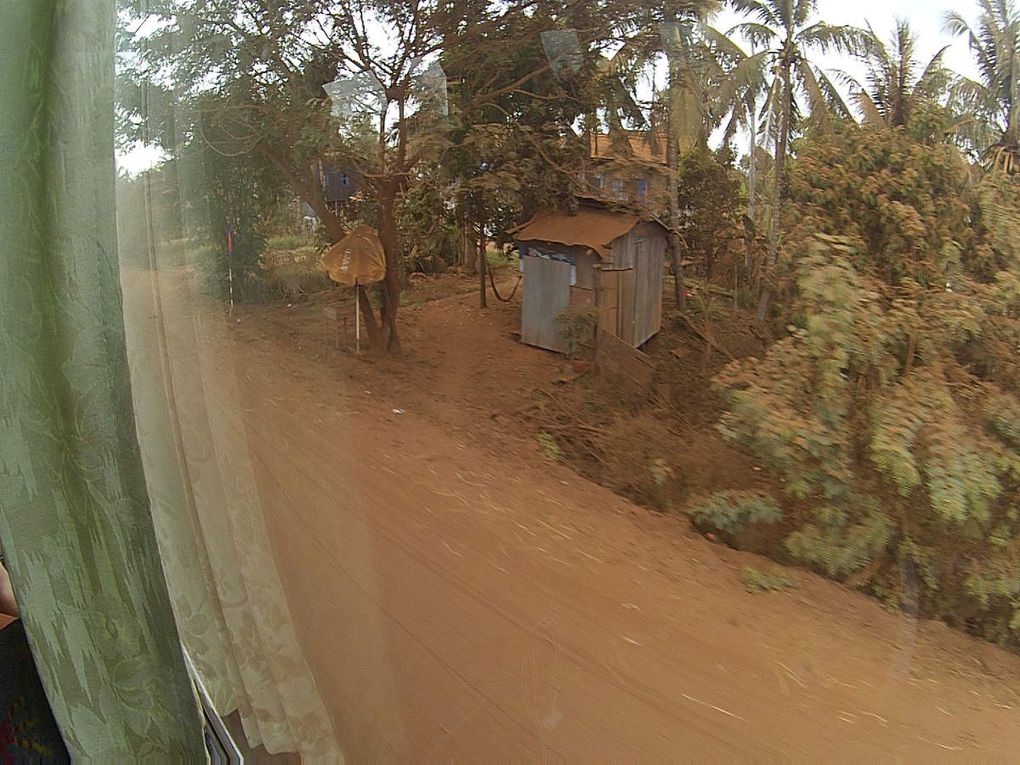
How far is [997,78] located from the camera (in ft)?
2.29

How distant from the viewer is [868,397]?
741mm

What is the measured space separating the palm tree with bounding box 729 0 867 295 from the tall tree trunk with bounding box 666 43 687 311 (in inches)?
3.3

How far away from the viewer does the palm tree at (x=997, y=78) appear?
688 mm

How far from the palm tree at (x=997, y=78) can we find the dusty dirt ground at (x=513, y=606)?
430mm

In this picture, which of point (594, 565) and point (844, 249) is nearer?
point (844, 249)

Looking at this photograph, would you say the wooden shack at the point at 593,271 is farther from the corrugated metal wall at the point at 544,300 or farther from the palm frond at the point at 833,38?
the palm frond at the point at 833,38

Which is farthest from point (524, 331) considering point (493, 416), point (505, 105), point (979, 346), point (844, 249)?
point (979, 346)

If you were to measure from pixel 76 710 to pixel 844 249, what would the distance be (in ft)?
3.69

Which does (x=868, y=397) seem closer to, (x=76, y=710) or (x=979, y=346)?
(x=979, y=346)

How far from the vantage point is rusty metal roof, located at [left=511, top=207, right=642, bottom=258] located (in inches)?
34.0

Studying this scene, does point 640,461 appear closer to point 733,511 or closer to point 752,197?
point 733,511

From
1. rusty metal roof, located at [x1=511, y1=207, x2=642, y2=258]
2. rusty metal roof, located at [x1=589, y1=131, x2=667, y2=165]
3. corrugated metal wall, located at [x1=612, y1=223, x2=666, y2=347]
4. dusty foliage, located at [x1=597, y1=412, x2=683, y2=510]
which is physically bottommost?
dusty foliage, located at [x1=597, y1=412, x2=683, y2=510]

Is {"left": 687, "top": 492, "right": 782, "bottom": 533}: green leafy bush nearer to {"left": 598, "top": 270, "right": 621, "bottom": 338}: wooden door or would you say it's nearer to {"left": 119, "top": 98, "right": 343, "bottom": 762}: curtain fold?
{"left": 598, "top": 270, "right": 621, "bottom": 338}: wooden door

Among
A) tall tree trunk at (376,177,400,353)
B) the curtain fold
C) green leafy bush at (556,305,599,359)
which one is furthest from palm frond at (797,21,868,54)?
the curtain fold
